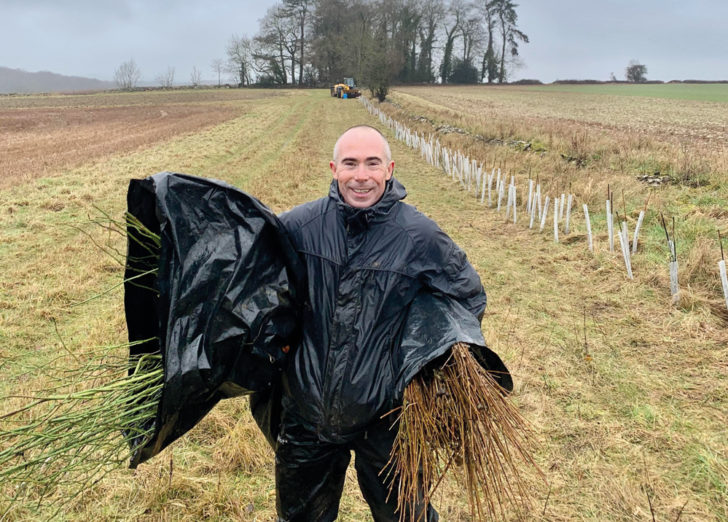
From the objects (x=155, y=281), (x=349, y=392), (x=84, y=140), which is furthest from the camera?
(x=84, y=140)

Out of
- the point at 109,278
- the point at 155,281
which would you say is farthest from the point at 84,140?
the point at 155,281

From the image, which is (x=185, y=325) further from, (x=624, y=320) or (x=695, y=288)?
(x=695, y=288)

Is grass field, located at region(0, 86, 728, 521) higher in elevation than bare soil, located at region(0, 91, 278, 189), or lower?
lower

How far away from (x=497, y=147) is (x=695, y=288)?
30.0 ft

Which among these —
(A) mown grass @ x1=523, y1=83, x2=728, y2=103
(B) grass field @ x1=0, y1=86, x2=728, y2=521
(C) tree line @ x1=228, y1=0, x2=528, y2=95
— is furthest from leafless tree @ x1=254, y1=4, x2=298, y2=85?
(B) grass field @ x1=0, y1=86, x2=728, y2=521

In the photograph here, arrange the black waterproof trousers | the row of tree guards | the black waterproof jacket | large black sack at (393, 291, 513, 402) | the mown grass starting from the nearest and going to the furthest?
large black sack at (393, 291, 513, 402) → the black waterproof jacket → the black waterproof trousers → the row of tree guards → the mown grass

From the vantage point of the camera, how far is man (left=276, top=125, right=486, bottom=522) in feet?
5.57

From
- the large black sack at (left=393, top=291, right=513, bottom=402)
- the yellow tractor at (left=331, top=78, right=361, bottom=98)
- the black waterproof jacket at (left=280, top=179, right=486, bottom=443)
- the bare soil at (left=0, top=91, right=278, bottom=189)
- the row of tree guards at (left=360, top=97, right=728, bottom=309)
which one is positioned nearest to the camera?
the large black sack at (left=393, top=291, right=513, bottom=402)

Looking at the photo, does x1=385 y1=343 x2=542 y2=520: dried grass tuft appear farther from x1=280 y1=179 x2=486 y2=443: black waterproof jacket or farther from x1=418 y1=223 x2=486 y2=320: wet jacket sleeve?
x1=418 y1=223 x2=486 y2=320: wet jacket sleeve

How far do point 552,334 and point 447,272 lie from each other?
3.42 meters

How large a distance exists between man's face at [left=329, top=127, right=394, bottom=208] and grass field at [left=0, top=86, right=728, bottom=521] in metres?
2.00

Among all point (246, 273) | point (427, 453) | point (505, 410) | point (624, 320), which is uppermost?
point (246, 273)

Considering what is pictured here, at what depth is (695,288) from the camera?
199 inches

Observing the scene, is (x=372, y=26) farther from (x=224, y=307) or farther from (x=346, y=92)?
(x=224, y=307)
